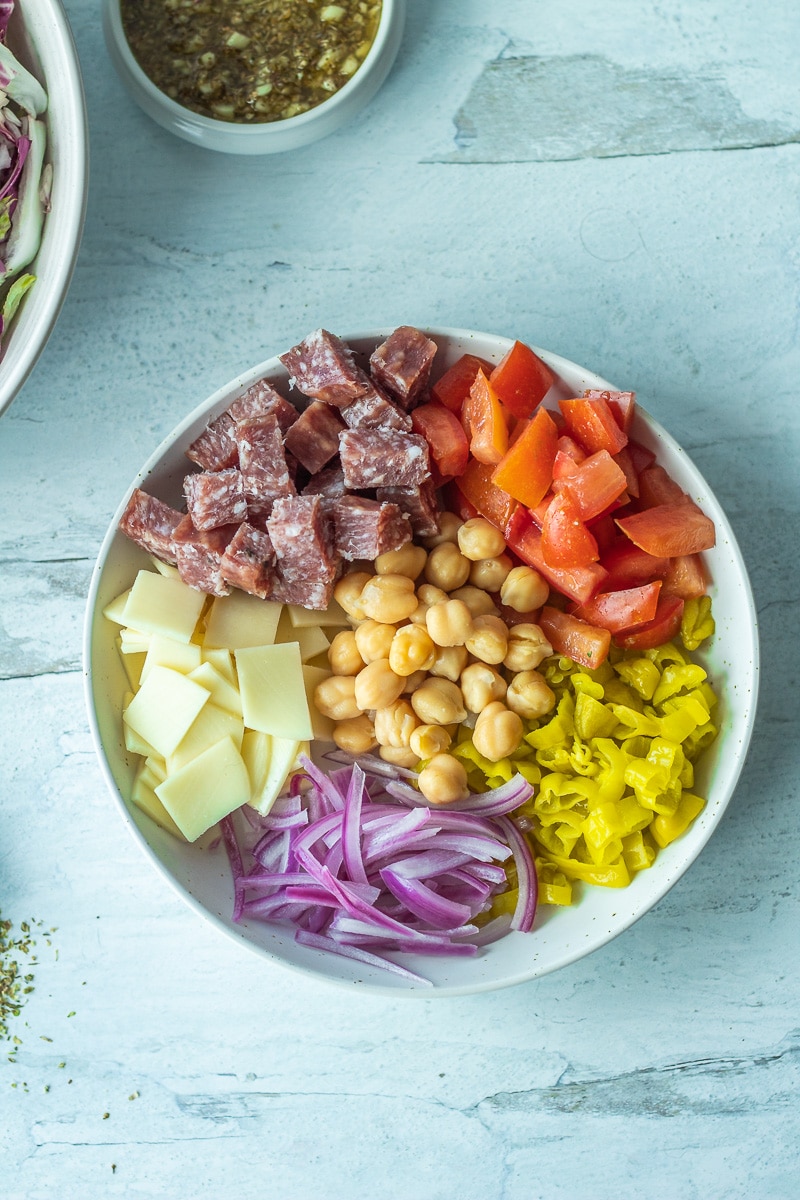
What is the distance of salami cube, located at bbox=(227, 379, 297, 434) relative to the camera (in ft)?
6.63

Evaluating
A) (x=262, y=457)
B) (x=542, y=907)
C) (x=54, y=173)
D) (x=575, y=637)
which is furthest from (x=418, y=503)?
(x=54, y=173)

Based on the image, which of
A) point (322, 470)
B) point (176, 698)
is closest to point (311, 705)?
point (176, 698)

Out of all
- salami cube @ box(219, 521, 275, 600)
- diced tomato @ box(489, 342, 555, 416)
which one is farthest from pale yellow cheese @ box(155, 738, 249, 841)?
diced tomato @ box(489, 342, 555, 416)

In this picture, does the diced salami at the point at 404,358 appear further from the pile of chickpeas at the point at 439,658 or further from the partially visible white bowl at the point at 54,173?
the partially visible white bowl at the point at 54,173

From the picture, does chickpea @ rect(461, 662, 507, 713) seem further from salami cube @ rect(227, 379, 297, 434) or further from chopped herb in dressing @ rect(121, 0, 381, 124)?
chopped herb in dressing @ rect(121, 0, 381, 124)

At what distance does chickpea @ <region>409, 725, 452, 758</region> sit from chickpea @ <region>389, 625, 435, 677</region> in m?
0.13

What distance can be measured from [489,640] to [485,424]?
1.49 ft

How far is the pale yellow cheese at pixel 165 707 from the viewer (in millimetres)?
2031

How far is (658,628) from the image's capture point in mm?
2057

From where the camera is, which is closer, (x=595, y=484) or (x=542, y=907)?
(x=595, y=484)

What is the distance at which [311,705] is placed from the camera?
7.09 ft

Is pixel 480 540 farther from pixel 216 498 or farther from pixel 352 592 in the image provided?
pixel 216 498

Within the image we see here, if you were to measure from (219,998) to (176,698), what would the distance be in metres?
0.84

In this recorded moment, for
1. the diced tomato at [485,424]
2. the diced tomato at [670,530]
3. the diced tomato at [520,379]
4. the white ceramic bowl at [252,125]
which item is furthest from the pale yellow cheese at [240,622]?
the white ceramic bowl at [252,125]
